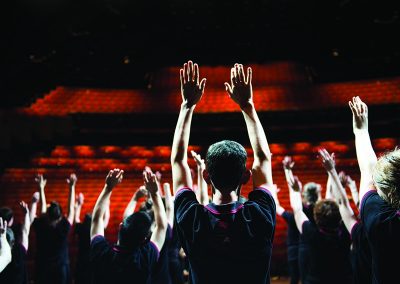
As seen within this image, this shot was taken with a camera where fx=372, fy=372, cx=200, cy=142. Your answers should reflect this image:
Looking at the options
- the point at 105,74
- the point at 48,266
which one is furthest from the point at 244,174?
the point at 105,74

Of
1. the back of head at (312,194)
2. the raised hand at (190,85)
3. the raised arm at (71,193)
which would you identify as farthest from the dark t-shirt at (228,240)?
the back of head at (312,194)

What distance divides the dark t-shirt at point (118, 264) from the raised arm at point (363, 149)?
1.31m

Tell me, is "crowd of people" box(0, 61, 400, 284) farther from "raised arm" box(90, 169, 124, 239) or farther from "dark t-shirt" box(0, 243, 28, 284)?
"dark t-shirt" box(0, 243, 28, 284)

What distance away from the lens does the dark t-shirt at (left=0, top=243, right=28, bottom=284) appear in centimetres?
319

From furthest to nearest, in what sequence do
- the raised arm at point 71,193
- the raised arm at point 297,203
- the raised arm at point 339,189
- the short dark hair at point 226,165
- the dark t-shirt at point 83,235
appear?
1. the dark t-shirt at point 83,235
2. the raised arm at point 71,193
3. the raised arm at point 297,203
4. the raised arm at point 339,189
5. the short dark hair at point 226,165

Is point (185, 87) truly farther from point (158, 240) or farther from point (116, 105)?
point (116, 105)

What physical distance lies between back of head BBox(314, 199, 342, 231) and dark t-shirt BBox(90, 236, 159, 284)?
4.91 ft

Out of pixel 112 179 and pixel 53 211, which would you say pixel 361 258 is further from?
pixel 53 211

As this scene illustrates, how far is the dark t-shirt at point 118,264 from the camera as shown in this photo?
6.98ft

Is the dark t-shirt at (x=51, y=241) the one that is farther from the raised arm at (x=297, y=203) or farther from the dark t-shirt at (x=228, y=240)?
the dark t-shirt at (x=228, y=240)

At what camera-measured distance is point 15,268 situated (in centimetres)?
325

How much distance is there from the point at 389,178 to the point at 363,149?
28 cm

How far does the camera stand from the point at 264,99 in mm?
10695

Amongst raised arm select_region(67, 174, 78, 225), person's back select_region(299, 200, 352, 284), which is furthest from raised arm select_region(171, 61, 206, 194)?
raised arm select_region(67, 174, 78, 225)
